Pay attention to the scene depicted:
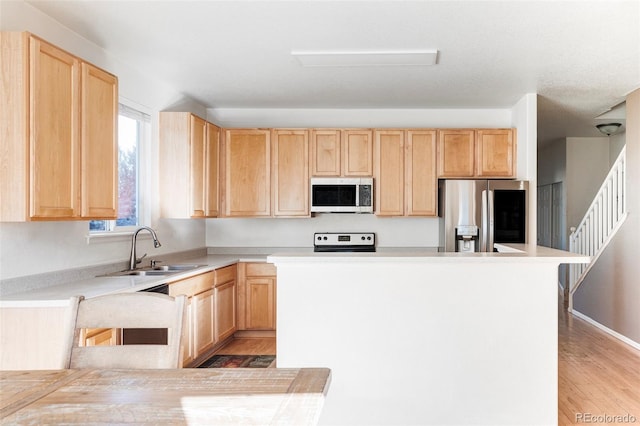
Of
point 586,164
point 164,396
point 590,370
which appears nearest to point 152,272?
point 164,396

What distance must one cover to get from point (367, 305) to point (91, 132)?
1875 millimetres

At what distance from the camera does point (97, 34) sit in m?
3.13

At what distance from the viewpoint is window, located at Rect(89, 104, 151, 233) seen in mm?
3803

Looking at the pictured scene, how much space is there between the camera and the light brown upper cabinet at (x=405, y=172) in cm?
506

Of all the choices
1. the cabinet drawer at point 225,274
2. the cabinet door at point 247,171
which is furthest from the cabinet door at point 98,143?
the cabinet door at point 247,171

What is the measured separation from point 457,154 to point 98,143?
361 centimetres

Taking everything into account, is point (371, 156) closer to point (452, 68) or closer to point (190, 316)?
point (452, 68)

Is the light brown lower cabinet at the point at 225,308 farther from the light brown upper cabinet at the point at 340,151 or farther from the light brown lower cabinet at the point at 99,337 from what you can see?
the light brown lower cabinet at the point at 99,337

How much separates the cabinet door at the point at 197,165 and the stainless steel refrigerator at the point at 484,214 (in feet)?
8.21

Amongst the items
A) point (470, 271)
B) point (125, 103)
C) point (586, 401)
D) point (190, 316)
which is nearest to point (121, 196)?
point (125, 103)

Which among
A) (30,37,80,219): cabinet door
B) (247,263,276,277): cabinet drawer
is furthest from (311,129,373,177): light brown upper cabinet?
(30,37,80,219): cabinet door

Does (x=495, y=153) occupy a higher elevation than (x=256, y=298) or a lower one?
higher

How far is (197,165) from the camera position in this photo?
4477 millimetres

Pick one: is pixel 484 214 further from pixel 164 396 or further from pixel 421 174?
pixel 164 396
